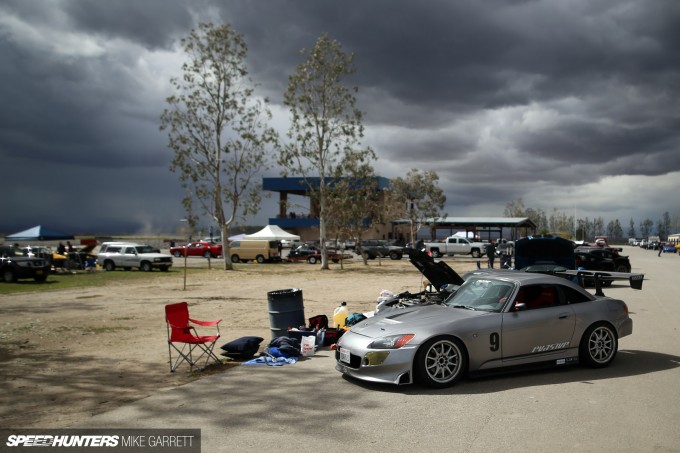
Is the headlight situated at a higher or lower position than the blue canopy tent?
lower

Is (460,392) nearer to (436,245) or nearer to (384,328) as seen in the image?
(384,328)

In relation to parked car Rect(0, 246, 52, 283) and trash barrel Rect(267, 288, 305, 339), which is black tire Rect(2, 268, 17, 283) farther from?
trash barrel Rect(267, 288, 305, 339)

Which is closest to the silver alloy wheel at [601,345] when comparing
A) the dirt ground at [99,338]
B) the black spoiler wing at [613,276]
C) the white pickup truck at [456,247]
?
the black spoiler wing at [613,276]

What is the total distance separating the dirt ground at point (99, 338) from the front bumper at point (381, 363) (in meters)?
2.30

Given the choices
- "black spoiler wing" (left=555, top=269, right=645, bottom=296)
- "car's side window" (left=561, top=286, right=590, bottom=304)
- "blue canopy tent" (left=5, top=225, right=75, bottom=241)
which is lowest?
"car's side window" (left=561, top=286, right=590, bottom=304)

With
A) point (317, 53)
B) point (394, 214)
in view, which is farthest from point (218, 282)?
point (394, 214)

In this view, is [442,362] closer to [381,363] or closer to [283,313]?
[381,363]

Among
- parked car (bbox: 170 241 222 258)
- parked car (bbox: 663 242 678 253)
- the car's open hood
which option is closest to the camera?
the car's open hood

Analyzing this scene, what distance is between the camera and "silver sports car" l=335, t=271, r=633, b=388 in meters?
6.61

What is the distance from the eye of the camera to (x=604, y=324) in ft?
25.2

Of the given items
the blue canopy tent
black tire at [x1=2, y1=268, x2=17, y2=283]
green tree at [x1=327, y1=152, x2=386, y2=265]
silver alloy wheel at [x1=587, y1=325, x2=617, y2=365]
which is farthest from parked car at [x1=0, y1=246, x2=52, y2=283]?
silver alloy wheel at [x1=587, y1=325, x2=617, y2=365]

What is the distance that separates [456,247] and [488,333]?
45866 millimetres

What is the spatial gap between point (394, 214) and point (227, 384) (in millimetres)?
51524

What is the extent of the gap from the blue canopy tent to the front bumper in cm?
3656
